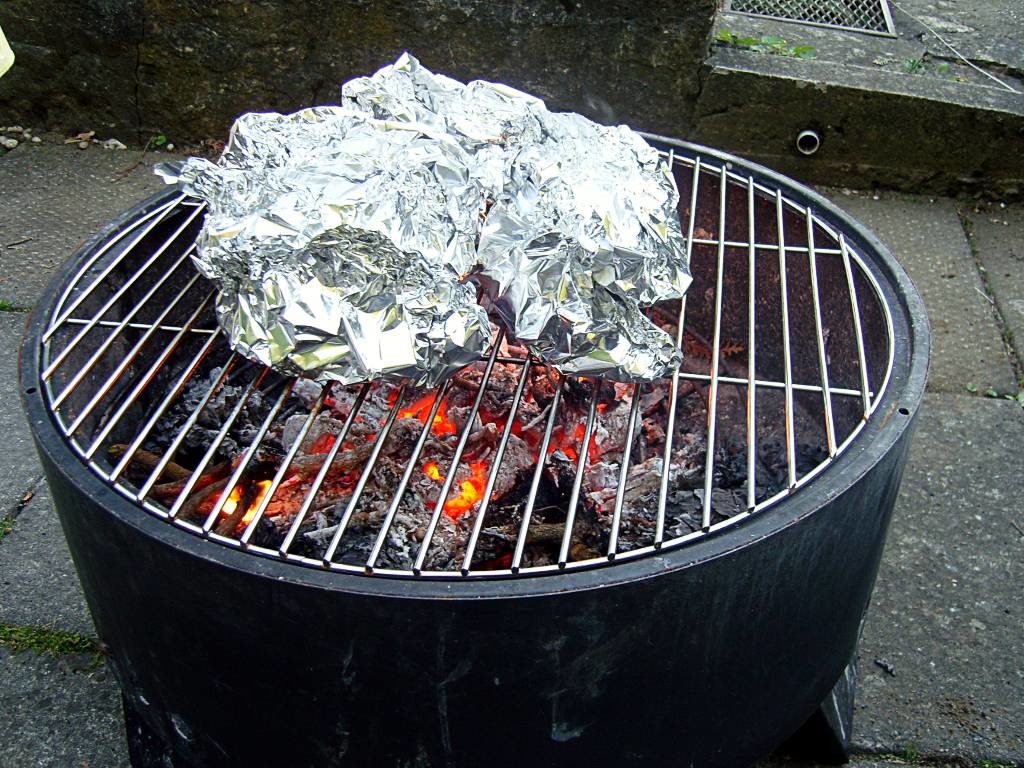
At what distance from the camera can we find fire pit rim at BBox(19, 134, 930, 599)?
1.25 m

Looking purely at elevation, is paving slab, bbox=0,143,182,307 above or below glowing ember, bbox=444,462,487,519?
below

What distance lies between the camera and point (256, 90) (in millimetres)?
3488

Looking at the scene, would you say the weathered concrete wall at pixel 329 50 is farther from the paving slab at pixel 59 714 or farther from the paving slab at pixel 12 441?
the paving slab at pixel 59 714

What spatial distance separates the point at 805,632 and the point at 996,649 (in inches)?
34.5

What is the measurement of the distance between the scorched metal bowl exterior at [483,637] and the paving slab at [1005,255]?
5.92 feet

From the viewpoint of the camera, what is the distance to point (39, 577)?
224 centimetres

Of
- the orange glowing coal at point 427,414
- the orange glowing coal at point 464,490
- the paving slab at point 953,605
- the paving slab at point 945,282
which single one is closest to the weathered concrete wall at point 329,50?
the paving slab at point 945,282

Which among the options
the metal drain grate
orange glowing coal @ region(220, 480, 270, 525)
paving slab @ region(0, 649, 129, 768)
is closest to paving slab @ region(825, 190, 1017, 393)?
the metal drain grate

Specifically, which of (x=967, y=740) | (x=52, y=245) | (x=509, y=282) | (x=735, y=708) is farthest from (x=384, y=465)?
(x=52, y=245)

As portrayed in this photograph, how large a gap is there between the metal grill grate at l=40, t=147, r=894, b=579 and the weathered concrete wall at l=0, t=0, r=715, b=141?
1.16m

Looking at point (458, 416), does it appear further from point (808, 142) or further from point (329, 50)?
point (808, 142)

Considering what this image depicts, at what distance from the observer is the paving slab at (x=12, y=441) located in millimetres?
2438

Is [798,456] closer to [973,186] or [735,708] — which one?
[735,708]

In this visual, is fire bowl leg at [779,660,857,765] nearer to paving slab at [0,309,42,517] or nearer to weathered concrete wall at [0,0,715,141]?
paving slab at [0,309,42,517]
